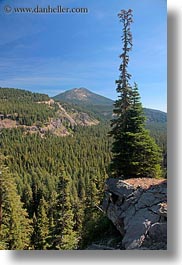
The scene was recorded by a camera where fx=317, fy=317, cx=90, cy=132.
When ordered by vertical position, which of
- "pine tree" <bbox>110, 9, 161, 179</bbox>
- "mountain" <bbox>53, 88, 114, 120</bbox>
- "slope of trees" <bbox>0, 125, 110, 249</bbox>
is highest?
"mountain" <bbox>53, 88, 114, 120</bbox>

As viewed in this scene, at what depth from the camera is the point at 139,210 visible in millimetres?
4586

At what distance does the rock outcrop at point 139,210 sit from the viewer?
4.27 meters

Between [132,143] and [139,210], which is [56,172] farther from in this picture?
[139,210]

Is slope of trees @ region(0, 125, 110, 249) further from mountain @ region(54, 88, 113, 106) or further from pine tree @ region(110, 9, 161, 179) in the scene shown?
mountain @ region(54, 88, 113, 106)

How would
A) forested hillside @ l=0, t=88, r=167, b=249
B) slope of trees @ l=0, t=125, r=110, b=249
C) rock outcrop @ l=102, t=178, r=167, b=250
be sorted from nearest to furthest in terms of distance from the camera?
rock outcrop @ l=102, t=178, r=167, b=250 → forested hillside @ l=0, t=88, r=167, b=249 → slope of trees @ l=0, t=125, r=110, b=249

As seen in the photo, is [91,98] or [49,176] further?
[49,176]

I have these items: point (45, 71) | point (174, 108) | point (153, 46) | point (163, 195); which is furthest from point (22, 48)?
point (163, 195)

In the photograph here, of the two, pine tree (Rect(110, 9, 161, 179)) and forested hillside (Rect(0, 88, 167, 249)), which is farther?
forested hillside (Rect(0, 88, 167, 249))

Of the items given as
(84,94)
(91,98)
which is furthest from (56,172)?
(84,94)

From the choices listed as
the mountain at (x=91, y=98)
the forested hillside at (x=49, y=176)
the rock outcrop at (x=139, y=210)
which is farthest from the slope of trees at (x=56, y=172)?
the mountain at (x=91, y=98)

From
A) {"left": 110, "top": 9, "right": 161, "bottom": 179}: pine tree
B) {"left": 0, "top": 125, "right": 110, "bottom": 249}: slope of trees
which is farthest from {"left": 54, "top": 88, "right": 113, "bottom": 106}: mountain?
{"left": 0, "top": 125, "right": 110, "bottom": 249}: slope of trees

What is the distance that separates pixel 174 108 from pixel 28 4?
2500 millimetres

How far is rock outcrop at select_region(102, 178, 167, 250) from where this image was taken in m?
4.27

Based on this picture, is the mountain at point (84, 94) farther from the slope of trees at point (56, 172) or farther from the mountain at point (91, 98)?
the slope of trees at point (56, 172)
